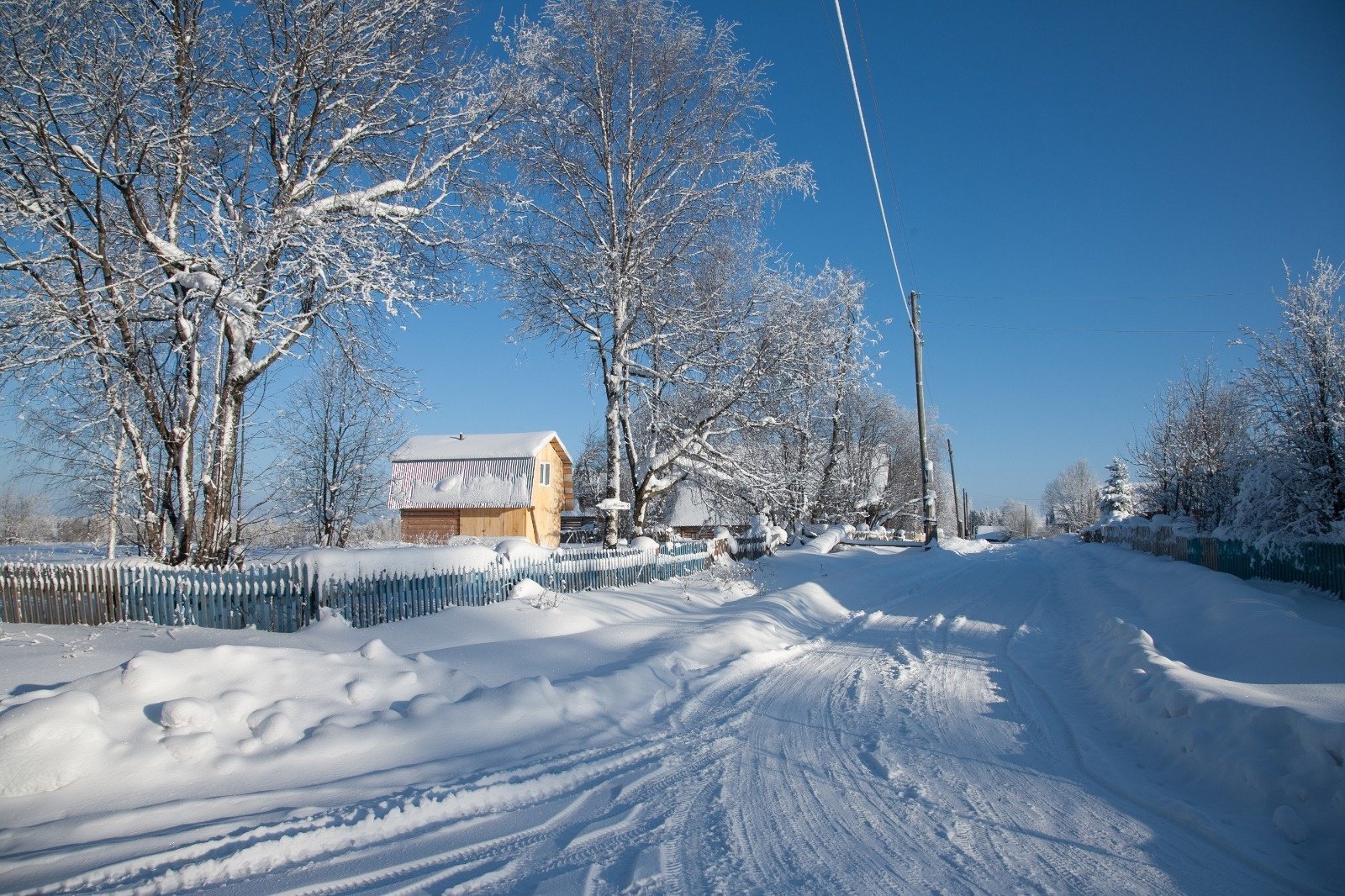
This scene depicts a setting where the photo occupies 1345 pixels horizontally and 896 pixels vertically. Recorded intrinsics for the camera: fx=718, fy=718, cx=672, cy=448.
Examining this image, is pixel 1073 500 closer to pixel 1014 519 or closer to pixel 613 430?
pixel 1014 519

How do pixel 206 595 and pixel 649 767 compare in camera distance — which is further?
pixel 206 595

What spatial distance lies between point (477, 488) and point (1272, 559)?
29154 millimetres

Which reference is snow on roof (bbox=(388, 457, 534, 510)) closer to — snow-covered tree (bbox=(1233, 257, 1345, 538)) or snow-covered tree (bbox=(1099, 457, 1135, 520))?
snow-covered tree (bbox=(1233, 257, 1345, 538))

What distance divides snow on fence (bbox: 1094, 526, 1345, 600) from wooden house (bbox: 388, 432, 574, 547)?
2517 centimetres

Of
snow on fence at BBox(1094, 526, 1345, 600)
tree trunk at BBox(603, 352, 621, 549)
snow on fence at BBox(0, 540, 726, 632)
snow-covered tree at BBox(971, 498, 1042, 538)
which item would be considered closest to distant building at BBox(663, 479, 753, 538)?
snow on fence at BBox(1094, 526, 1345, 600)

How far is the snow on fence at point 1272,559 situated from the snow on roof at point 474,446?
2568 cm

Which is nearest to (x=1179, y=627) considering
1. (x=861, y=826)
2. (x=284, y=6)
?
(x=861, y=826)

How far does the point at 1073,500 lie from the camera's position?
351 ft

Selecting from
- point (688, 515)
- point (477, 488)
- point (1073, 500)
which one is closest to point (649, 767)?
point (477, 488)

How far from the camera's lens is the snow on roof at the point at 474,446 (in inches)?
1367

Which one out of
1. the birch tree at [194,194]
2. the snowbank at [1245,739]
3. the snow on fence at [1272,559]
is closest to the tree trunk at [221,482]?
the birch tree at [194,194]

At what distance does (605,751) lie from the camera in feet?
18.4

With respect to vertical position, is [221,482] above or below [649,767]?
above

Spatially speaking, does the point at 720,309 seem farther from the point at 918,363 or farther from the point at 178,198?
the point at 918,363
